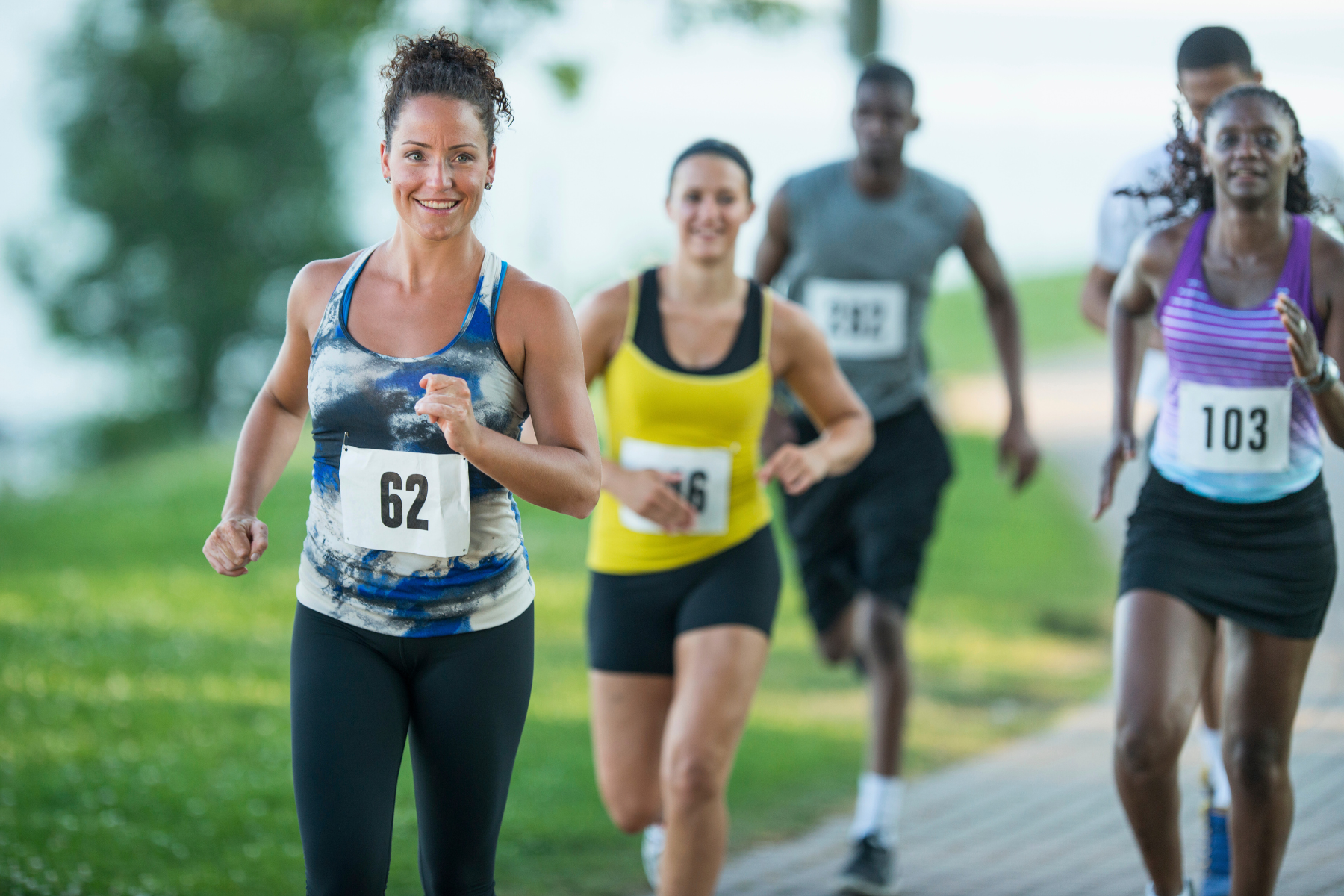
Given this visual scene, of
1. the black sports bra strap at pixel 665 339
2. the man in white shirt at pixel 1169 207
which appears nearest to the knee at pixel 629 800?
the black sports bra strap at pixel 665 339

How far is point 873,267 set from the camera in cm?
603

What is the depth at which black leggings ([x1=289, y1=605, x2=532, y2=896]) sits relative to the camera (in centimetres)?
302

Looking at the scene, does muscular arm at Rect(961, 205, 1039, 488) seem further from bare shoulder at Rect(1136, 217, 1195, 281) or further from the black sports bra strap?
bare shoulder at Rect(1136, 217, 1195, 281)

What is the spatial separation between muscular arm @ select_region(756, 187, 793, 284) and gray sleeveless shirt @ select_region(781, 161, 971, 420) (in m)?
0.03

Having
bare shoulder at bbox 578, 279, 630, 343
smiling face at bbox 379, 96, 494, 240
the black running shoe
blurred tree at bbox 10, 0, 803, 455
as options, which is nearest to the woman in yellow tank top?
bare shoulder at bbox 578, 279, 630, 343

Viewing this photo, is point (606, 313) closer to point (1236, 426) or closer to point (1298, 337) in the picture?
point (1236, 426)

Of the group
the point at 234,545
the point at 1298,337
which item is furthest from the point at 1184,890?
the point at 234,545

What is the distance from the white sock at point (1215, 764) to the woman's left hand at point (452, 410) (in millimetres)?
3150

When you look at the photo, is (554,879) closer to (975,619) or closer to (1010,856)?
(1010,856)

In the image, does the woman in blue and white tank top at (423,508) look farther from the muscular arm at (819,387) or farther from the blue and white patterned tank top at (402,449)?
the muscular arm at (819,387)

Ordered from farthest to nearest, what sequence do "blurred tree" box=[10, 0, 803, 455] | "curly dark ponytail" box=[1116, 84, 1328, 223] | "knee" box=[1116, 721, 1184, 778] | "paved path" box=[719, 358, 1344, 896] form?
"blurred tree" box=[10, 0, 803, 455] → "paved path" box=[719, 358, 1344, 896] → "curly dark ponytail" box=[1116, 84, 1328, 223] → "knee" box=[1116, 721, 1184, 778]

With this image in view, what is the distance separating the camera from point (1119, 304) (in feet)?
14.4

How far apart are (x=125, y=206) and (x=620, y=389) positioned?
27.4m

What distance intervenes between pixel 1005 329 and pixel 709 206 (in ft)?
7.05
